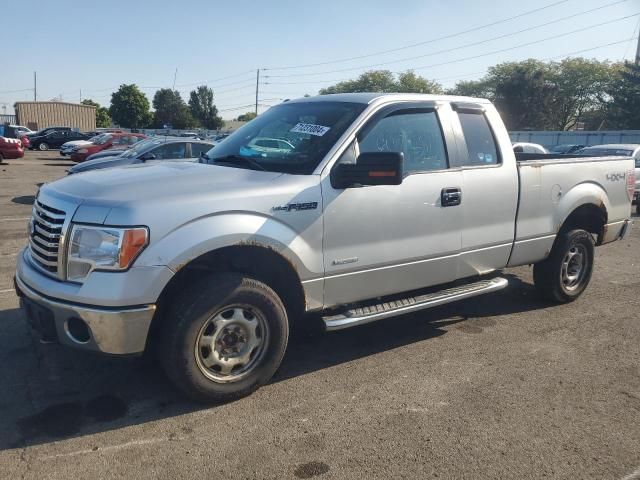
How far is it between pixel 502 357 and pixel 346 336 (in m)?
1.33

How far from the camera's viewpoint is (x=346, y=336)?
4.92 metres

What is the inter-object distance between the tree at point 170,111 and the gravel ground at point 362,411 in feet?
259

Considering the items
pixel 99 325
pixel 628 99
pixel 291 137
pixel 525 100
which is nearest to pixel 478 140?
pixel 291 137

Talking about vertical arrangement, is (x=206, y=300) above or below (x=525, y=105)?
below

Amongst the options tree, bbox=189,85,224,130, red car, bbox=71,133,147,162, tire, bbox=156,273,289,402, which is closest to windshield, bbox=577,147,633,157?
tire, bbox=156,273,289,402

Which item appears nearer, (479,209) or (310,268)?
(310,268)

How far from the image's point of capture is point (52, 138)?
37.3 metres

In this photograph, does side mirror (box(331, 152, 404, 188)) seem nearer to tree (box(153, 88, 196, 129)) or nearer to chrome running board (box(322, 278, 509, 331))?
chrome running board (box(322, 278, 509, 331))

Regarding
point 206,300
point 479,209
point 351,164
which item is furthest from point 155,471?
point 479,209

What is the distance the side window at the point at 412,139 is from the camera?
420 centimetres

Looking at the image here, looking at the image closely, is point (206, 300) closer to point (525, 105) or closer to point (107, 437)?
point (107, 437)

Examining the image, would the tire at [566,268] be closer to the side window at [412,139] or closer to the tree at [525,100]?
the side window at [412,139]

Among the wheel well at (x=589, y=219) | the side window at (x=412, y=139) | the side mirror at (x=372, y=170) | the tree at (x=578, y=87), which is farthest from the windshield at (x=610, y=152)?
the tree at (x=578, y=87)

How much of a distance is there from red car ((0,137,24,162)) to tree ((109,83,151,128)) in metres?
52.7
